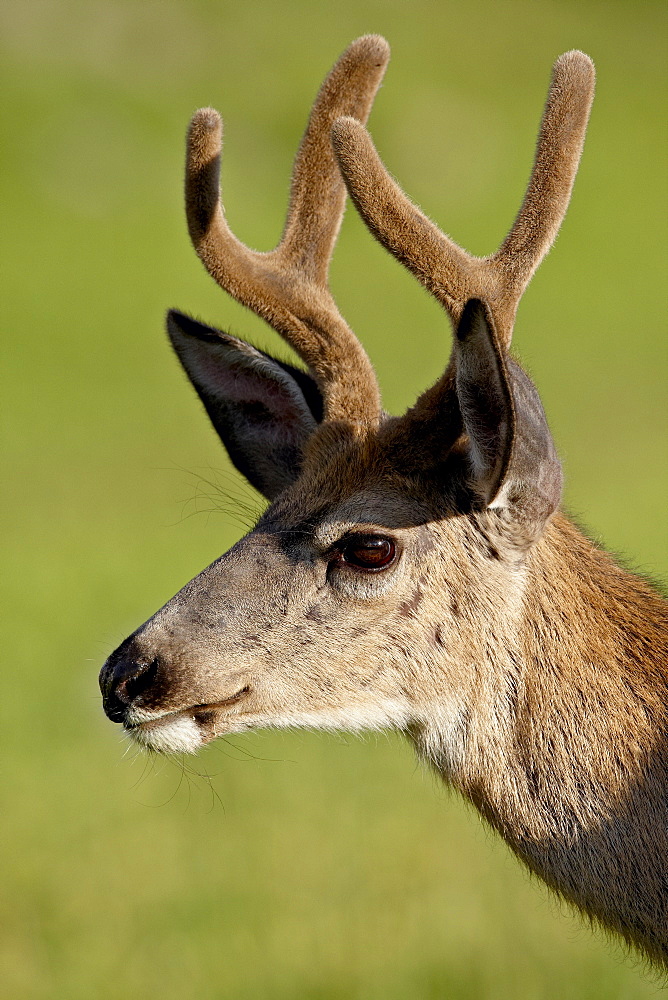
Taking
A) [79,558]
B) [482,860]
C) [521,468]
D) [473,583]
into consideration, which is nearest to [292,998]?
[482,860]

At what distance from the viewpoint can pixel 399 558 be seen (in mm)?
3854

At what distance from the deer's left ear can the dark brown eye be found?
1.04ft

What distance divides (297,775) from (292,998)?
2.62 m

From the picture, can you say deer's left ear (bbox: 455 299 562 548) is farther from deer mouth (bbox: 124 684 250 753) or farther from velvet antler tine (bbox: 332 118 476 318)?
deer mouth (bbox: 124 684 250 753)

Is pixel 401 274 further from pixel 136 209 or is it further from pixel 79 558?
pixel 79 558

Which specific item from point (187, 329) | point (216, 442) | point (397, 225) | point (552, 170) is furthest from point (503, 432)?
point (216, 442)

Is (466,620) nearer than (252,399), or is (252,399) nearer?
(466,620)

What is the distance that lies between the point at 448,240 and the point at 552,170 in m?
0.41

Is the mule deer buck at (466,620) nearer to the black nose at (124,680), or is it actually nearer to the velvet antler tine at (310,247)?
the black nose at (124,680)

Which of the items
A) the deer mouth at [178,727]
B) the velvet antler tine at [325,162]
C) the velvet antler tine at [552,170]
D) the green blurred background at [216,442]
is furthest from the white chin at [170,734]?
the velvet antler tine at [325,162]

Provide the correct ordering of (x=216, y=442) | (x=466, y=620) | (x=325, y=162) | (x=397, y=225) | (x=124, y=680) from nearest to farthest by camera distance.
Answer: (x=124, y=680), (x=466, y=620), (x=397, y=225), (x=325, y=162), (x=216, y=442)

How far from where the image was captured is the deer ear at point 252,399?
15.1 feet

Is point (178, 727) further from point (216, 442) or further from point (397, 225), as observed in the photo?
point (216, 442)

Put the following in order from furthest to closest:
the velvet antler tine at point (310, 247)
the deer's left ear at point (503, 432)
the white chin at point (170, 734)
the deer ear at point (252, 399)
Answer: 1. the deer ear at point (252, 399)
2. the velvet antler tine at point (310, 247)
3. the white chin at point (170, 734)
4. the deer's left ear at point (503, 432)
